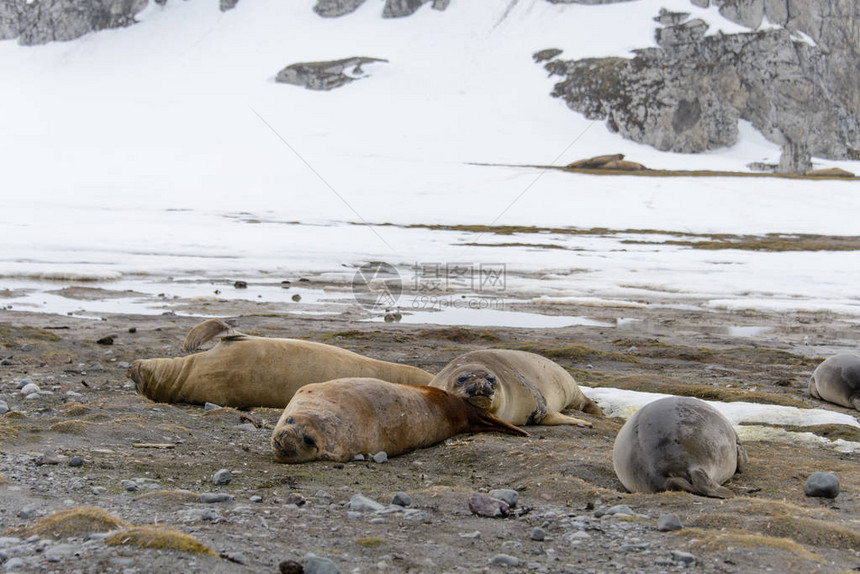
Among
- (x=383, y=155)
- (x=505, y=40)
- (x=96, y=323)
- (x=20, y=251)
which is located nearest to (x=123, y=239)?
(x=20, y=251)

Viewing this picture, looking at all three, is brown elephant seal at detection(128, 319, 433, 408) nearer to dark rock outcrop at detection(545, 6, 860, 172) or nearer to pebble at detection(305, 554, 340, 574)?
pebble at detection(305, 554, 340, 574)

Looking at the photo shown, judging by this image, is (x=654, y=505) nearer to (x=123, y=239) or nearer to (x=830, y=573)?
(x=830, y=573)

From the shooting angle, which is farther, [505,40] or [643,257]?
[505,40]

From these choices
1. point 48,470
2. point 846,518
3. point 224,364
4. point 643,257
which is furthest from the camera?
point 643,257

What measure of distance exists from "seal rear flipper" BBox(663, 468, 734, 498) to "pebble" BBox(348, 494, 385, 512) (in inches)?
65.1

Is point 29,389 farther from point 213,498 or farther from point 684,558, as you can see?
point 684,558

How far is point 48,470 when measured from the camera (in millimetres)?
4543

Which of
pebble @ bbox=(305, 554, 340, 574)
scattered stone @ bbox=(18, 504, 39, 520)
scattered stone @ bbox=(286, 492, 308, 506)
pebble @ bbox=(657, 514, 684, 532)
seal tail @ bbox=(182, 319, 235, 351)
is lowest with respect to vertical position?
scattered stone @ bbox=(286, 492, 308, 506)

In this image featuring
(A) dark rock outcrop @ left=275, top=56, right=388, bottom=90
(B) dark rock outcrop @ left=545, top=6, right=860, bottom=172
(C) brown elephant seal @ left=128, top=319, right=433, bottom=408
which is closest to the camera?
(C) brown elephant seal @ left=128, top=319, right=433, bottom=408

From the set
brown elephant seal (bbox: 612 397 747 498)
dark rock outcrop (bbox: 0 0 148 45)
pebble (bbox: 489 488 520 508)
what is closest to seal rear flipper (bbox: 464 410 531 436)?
brown elephant seal (bbox: 612 397 747 498)

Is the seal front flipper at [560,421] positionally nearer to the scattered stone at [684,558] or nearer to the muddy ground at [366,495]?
the muddy ground at [366,495]

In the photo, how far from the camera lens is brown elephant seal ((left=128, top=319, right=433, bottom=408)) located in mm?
7316

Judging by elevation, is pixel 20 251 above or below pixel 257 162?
below

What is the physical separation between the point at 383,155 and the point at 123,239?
119ft
